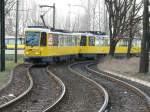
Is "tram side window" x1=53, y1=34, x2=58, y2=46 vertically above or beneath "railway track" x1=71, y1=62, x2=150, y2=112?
above

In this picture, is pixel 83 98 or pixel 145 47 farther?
pixel 145 47

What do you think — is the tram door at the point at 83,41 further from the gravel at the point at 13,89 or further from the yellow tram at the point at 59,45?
the gravel at the point at 13,89

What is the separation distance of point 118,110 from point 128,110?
34 centimetres

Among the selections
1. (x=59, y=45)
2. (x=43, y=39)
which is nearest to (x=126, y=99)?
(x=43, y=39)

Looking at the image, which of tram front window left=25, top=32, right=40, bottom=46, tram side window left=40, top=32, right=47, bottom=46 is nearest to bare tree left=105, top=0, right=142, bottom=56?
tram side window left=40, top=32, right=47, bottom=46

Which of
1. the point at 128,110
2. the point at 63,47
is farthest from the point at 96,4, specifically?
the point at 128,110

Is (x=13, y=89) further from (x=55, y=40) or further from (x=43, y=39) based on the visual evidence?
(x=55, y=40)

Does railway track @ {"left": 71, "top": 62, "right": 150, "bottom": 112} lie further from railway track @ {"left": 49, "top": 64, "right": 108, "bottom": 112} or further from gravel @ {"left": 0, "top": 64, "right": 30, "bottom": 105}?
gravel @ {"left": 0, "top": 64, "right": 30, "bottom": 105}


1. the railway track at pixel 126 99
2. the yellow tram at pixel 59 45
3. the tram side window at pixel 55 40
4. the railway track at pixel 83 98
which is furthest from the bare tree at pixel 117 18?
the railway track at pixel 126 99

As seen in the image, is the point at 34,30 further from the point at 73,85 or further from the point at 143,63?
the point at 73,85

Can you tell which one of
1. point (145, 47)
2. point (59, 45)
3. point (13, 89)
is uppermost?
point (145, 47)

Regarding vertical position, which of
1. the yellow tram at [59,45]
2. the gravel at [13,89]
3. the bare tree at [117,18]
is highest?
the bare tree at [117,18]

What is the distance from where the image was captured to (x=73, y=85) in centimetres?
2338

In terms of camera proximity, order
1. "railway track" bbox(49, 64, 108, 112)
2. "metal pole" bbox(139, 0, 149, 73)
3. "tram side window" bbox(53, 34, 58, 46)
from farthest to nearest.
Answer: "tram side window" bbox(53, 34, 58, 46) → "metal pole" bbox(139, 0, 149, 73) → "railway track" bbox(49, 64, 108, 112)
